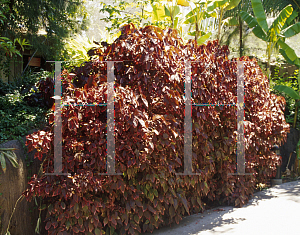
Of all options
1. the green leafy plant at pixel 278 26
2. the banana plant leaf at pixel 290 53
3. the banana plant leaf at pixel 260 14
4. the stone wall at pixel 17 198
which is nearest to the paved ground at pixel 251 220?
the stone wall at pixel 17 198

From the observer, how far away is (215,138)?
457 centimetres

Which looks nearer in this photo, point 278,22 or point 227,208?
point 227,208

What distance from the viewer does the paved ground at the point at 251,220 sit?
3.78m

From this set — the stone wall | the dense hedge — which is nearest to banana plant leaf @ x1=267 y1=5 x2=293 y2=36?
the dense hedge

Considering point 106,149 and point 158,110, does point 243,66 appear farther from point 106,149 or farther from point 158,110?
point 106,149

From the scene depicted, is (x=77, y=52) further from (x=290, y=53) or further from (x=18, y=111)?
(x=290, y=53)

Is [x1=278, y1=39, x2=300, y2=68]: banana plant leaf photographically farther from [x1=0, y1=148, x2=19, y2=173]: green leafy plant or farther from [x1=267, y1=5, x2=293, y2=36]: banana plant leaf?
[x1=0, y1=148, x2=19, y2=173]: green leafy plant

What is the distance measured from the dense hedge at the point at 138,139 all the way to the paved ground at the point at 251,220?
23 centimetres

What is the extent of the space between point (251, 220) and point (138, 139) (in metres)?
2.38

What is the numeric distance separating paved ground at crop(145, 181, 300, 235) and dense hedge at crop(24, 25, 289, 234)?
9.2 inches

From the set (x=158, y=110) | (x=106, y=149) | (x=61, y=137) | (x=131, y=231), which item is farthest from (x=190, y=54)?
(x=131, y=231)

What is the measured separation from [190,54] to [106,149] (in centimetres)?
192

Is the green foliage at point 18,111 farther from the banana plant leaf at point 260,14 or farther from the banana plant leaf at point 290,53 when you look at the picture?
the banana plant leaf at point 290,53

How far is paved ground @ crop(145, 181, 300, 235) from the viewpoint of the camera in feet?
12.4
